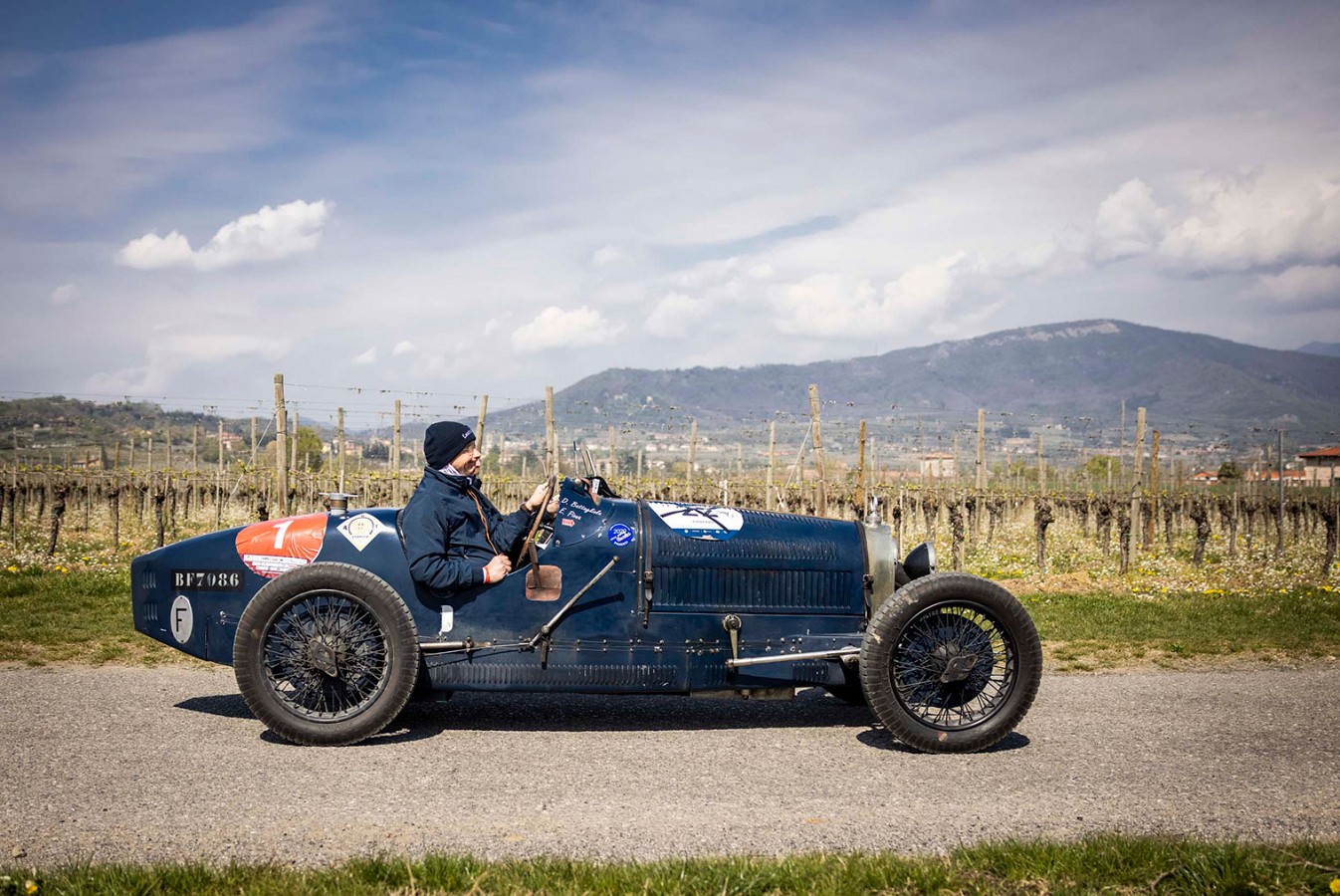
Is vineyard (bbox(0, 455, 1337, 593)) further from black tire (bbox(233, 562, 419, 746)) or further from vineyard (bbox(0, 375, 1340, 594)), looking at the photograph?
black tire (bbox(233, 562, 419, 746))

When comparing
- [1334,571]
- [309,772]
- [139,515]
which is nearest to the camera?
[309,772]

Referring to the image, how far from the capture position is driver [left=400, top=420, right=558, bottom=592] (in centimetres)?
555

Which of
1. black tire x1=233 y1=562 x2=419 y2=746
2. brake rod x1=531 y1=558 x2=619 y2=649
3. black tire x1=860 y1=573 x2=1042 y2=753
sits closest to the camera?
black tire x1=233 y1=562 x2=419 y2=746

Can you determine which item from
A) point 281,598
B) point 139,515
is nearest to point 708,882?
point 281,598

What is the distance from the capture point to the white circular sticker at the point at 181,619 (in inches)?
230

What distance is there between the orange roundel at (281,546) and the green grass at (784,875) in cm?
244

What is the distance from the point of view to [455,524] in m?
5.77

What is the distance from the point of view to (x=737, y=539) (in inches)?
234

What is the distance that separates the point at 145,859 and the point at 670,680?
2.84 metres

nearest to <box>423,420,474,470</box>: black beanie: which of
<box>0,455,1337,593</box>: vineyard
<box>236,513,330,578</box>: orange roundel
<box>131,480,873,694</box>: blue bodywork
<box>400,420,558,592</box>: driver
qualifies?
<box>400,420,558,592</box>: driver

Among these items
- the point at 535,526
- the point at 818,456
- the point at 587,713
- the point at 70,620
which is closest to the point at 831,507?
the point at 818,456

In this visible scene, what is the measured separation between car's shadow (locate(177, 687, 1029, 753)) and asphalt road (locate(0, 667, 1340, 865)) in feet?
0.09

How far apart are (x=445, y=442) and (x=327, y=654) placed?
138 cm

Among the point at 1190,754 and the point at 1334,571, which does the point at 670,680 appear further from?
the point at 1334,571
